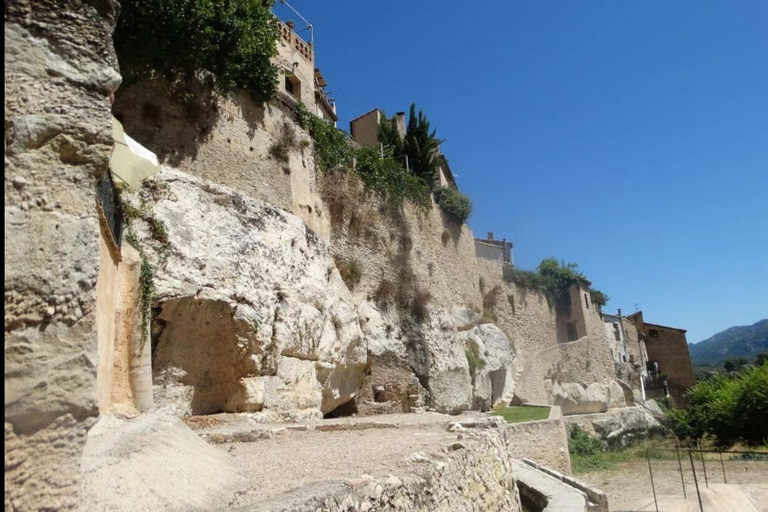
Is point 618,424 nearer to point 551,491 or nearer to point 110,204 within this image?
point 551,491

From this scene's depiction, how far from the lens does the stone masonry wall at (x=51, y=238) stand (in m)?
2.45

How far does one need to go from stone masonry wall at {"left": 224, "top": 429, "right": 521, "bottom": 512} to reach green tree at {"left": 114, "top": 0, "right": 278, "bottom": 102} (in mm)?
9285

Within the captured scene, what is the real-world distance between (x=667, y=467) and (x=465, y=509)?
52.9ft

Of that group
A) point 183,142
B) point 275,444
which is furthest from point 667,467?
point 183,142

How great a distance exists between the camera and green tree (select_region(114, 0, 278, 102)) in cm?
1021

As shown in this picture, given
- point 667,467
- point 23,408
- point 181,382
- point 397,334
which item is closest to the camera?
point 23,408

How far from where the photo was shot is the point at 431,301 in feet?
64.0

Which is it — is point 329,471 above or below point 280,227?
below

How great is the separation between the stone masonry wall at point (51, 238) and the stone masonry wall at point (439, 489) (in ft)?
4.01

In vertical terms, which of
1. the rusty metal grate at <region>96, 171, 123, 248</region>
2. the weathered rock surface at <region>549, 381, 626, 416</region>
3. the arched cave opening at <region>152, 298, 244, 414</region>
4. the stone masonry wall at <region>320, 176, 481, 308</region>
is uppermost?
the stone masonry wall at <region>320, 176, 481, 308</region>

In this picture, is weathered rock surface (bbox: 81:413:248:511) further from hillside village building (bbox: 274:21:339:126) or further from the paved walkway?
hillside village building (bbox: 274:21:339:126)

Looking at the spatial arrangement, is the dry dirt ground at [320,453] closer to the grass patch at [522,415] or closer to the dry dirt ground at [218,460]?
the dry dirt ground at [218,460]

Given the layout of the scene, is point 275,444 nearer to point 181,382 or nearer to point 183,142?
point 181,382

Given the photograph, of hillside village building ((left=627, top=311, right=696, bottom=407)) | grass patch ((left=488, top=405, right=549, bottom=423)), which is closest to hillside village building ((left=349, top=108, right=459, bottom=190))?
grass patch ((left=488, top=405, right=549, bottom=423))
